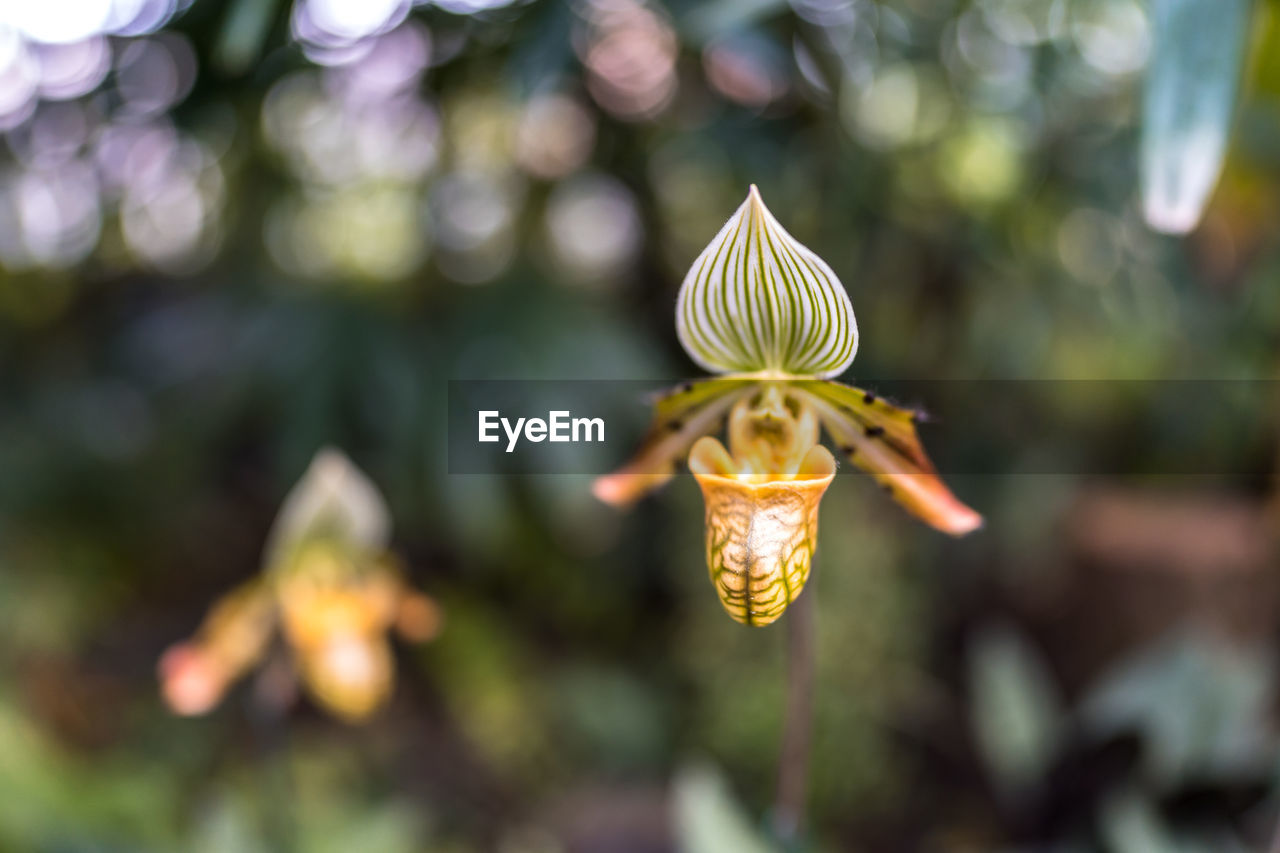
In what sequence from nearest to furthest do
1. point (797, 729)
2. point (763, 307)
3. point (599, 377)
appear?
1. point (763, 307)
2. point (797, 729)
3. point (599, 377)

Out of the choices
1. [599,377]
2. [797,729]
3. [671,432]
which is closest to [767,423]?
[671,432]

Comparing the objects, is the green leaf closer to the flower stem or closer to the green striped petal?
the flower stem

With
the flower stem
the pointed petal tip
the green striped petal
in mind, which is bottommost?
the flower stem

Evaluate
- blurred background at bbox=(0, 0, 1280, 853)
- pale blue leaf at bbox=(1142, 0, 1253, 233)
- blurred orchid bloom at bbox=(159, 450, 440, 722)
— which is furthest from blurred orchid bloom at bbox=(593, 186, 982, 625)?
blurred orchid bloom at bbox=(159, 450, 440, 722)

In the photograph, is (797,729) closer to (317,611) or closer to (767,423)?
(767,423)

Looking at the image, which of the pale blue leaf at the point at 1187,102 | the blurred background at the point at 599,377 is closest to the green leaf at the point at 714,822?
the blurred background at the point at 599,377

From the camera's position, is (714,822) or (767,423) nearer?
(767,423)

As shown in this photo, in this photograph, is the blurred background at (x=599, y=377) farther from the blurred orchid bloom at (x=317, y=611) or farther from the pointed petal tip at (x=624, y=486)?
the pointed petal tip at (x=624, y=486)
